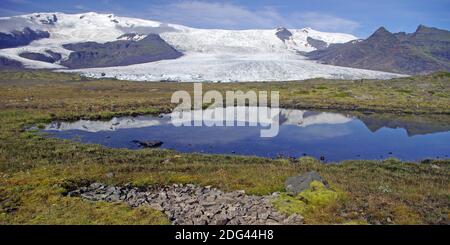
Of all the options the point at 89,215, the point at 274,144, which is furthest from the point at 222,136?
the point at 89,215

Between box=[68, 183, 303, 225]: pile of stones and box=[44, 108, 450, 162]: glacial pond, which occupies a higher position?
box=[68, 183, 303, 225]: pile of stones

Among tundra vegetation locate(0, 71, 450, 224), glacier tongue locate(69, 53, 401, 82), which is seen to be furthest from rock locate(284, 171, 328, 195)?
glacier tongue locate(69, 53, 401, 82)

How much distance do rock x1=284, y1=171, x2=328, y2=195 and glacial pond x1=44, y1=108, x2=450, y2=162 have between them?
1219cm

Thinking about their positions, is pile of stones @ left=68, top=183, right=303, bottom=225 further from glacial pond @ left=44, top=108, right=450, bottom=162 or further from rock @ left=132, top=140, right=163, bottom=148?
rock @ left=132, top=140, right=163, bottom=148

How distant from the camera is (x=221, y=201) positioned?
17.4 m

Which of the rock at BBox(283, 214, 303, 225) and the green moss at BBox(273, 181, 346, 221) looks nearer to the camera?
the rock at BBox(283, 214, 303, 225)

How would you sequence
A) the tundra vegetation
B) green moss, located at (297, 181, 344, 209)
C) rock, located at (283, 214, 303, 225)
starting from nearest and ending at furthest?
rock, located at (283, 214, 303, 225) → the tundra vegetation → green moss, located at (297, 181, 344, 209)

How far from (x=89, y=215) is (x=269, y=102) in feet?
204

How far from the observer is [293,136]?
1657 inches

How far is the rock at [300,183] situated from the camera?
18.4 meters

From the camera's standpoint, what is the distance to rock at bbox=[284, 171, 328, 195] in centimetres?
1842

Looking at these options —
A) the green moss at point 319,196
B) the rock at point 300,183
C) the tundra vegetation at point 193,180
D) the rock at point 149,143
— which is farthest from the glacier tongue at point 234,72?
the green moss at point 319,196

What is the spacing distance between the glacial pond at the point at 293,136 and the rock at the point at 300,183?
40.0 feet
